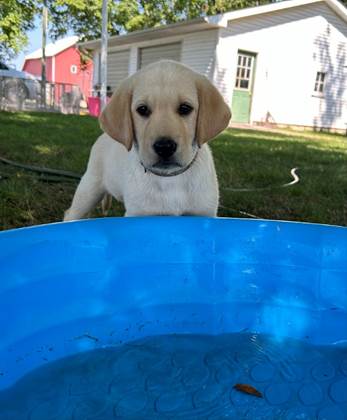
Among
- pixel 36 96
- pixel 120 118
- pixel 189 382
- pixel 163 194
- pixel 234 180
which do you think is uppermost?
pixel 36 96

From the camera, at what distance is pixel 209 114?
2.60m

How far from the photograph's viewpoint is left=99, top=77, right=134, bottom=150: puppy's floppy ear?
267cm

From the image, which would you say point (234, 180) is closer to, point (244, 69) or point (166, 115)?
point (166, 115)

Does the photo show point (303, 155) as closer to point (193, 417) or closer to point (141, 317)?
point (141, 317)

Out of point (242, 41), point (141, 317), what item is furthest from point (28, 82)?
point (141, 317)

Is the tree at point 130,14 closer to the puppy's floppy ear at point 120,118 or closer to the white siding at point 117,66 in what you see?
the white siding at point 117,66

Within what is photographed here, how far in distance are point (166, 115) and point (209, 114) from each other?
274 mm

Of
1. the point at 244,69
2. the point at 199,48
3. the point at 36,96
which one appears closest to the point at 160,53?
the point at 199,48

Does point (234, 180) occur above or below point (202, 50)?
below

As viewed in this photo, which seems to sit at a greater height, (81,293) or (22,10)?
(22,10)

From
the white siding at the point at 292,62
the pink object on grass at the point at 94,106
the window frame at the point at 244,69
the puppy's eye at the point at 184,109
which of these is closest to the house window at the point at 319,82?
the white siding at the point at 292,62

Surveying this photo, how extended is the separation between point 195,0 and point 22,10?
42.6 ft

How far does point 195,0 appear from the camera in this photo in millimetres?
28828

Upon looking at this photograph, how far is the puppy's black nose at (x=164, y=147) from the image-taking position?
2.38 meters
